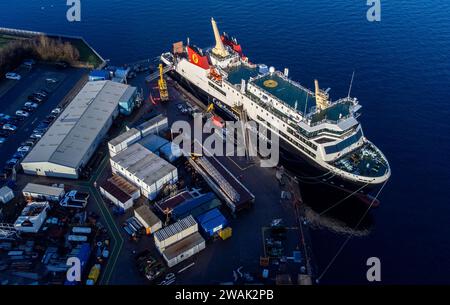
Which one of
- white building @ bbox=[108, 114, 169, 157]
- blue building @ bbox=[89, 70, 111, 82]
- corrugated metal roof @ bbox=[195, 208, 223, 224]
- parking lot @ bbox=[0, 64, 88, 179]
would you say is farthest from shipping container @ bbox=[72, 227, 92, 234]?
blue building @ bbox=[89, 70, 111, 82]

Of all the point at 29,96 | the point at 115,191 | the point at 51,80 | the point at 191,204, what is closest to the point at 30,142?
the point at 29,96

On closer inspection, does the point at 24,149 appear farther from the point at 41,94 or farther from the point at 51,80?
the point at 51,80

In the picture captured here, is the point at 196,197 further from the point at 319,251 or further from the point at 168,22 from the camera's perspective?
the point at 168,22

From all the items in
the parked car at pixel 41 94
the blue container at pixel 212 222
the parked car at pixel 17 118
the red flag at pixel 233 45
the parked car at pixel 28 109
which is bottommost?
the blue container at pixel 212 222

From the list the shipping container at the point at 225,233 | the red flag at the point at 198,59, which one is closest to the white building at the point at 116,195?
the shipping container at the point at 225,233

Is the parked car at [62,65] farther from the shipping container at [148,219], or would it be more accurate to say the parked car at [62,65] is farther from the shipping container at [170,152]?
the shipping container at [148,219]

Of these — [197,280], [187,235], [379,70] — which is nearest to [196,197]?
[187,235]

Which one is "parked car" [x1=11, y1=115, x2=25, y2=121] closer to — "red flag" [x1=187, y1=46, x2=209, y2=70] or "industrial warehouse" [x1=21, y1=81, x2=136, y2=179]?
"industrial warehouse" [x1=21, y1=81, x2=136, y2=179]
